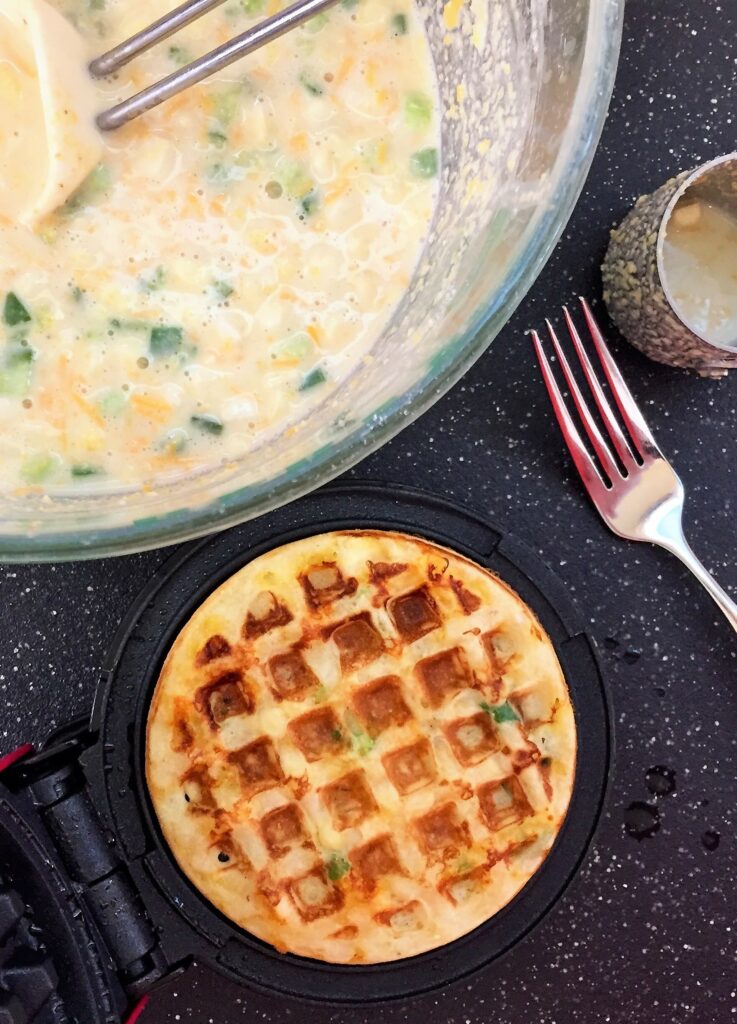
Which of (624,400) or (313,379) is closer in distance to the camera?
(313,379)

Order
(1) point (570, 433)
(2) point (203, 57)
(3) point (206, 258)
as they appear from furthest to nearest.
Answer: (1) point (570, 433) → (3) point (206, 258) → (2) point (203, 57)

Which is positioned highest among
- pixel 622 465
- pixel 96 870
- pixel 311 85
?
pixel 311 85

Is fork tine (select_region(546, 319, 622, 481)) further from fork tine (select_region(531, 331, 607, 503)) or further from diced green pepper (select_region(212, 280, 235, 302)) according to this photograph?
diced green pepper (select_region(212, 280, 235, 302))

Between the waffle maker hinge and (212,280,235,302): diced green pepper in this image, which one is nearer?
(212,280,235,302): diced green pepper

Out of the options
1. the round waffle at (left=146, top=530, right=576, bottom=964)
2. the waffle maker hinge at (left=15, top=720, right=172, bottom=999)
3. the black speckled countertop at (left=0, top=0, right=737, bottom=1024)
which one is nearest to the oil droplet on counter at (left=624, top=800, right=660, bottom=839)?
the black speckled countertop at (left=0, top=0, right=737, bottom=1024)

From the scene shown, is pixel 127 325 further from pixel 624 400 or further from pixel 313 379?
pixel 624 400

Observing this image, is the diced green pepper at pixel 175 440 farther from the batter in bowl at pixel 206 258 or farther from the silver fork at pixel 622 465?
the silver fork at pixel 622 465

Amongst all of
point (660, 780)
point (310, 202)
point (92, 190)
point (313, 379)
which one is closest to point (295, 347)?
point (313, 379)
